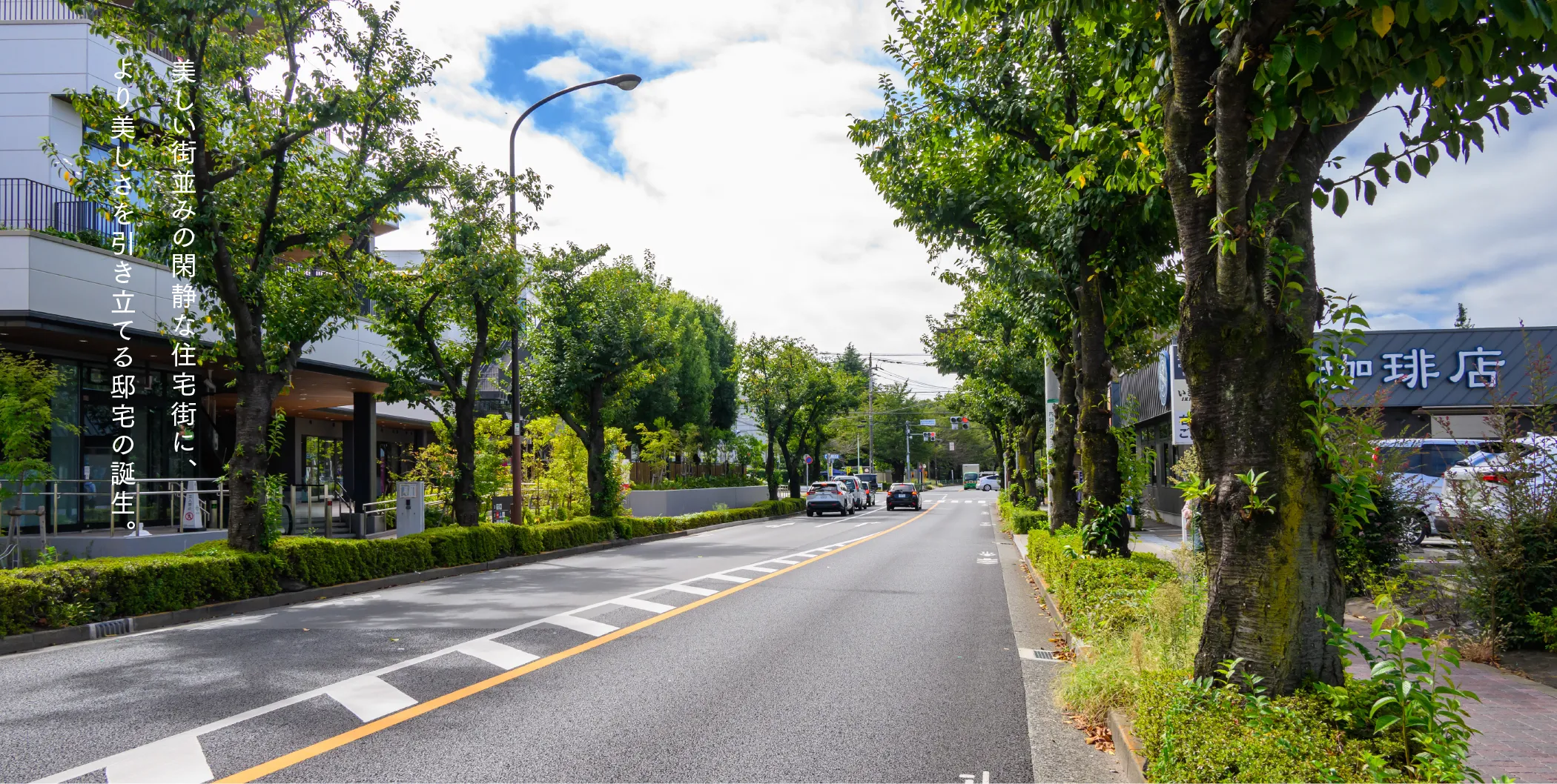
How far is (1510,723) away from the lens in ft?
18.4

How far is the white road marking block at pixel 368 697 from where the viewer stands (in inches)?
240

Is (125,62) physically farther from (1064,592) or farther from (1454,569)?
(1454,569)

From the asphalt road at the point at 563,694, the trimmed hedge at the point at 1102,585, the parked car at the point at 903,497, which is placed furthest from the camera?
the parked car at the point at 903,497

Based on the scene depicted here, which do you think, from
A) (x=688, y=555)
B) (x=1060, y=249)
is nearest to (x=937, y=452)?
(x=688, y=555)

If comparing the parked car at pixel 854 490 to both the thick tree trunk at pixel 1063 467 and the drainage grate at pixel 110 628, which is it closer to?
the thick tree trunk at pixel 1063 467

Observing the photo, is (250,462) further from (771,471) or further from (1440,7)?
(771,471)

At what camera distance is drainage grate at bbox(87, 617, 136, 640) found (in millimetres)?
9508

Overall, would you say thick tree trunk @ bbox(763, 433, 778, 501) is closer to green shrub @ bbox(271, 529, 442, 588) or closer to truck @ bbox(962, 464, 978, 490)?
green shrub @ bbox(271, 529, 442, 588)

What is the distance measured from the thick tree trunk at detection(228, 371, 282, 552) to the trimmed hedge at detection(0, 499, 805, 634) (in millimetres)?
296

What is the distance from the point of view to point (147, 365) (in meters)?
19.0

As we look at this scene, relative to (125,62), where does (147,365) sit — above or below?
below

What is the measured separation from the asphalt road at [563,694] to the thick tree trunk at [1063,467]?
17.0 ft

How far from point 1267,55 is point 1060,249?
650cm

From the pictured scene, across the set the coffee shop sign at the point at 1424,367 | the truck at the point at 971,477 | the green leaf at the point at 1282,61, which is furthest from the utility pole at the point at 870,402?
the green leaf at the point at 1282,61
